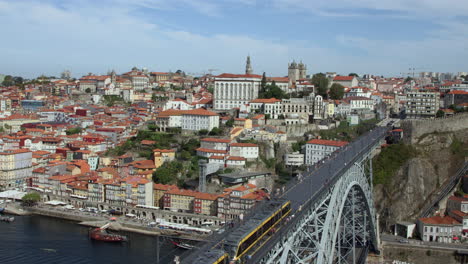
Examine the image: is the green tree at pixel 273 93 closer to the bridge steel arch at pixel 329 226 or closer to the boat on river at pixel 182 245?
the bridge steel arch at pixel 329 226

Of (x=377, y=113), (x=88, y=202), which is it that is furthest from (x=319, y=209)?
(x=377, y=113)

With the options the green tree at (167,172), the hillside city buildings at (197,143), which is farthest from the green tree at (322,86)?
the green tree at (167,172)

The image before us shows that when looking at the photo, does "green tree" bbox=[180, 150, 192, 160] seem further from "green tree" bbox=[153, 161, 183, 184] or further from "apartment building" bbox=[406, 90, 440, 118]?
"apartment building" bbox=[406, 90, 440, 118]

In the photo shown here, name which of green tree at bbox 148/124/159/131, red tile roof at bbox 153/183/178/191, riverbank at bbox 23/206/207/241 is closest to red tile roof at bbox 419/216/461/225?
riverbank at bbox 23/206/207/241

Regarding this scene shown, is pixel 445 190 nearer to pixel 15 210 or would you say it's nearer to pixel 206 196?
pixel 206 196

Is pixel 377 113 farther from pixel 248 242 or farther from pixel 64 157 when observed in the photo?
pixel 248 242

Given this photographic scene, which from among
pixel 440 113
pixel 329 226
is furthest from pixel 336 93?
pixel 329 226
